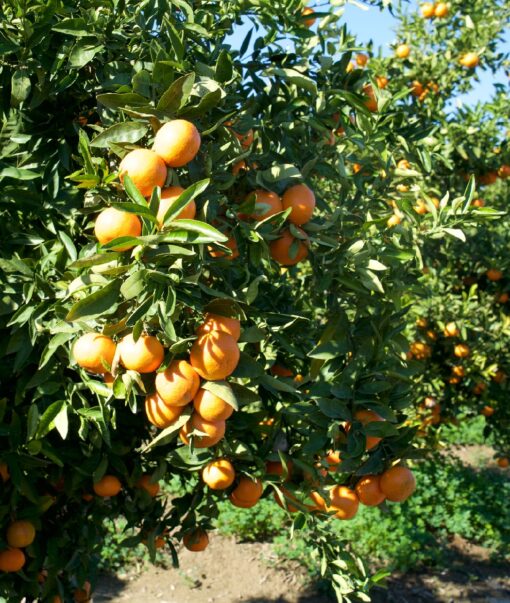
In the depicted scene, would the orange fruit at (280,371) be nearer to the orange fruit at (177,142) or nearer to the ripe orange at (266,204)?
the ripe orange at (266,204)

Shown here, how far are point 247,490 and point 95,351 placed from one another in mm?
654

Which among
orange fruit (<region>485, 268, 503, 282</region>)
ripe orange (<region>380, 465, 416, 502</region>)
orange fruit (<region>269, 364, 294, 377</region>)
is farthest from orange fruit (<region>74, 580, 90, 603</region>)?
orange fruit (<region>485, 268, 503, 282</region>)

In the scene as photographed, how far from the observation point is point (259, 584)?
4496mm

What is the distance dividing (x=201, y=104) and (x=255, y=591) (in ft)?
12.9

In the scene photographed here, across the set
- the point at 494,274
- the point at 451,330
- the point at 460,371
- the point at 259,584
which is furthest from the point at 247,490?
the point at 259,584

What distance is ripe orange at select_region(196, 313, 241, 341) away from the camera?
45.6 inches

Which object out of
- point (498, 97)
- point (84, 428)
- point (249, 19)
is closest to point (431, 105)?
point (498, 97)

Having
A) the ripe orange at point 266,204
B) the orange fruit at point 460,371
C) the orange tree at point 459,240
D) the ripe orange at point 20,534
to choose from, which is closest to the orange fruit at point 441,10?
the orange tree at point 459,240

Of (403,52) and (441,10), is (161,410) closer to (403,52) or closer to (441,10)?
(403,52)

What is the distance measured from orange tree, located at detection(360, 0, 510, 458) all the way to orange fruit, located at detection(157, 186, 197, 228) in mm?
2779

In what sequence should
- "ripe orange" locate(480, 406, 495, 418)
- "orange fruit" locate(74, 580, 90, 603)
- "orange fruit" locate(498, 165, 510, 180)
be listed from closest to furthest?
"orange fruit" locate(74, 580, 90, 603) < "orange fruit" locate(498, 165, 510, 180) < "ripe orange" locate(480, 406, 495, 418)

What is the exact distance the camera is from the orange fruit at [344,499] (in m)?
1.62

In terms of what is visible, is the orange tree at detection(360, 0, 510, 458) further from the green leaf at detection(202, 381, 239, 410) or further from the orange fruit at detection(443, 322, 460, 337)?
the green leaf at detection(202, 381, 239, 410)

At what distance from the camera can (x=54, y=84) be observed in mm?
1442
